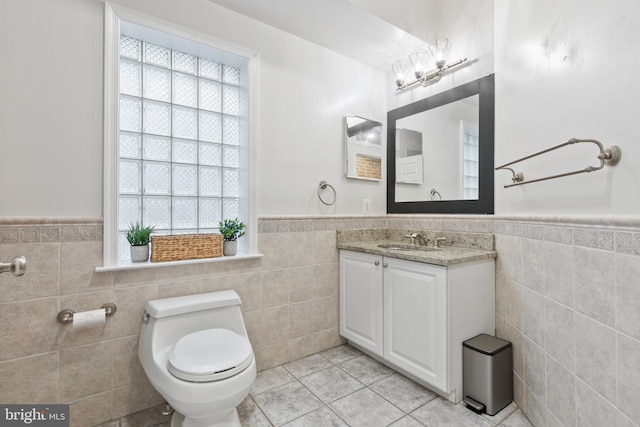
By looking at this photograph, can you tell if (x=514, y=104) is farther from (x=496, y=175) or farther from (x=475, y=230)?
(x=475, y=230)

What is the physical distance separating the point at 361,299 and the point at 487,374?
898 millimetres

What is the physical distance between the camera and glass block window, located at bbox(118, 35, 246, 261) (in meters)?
1.82

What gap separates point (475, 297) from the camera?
1.84 meters

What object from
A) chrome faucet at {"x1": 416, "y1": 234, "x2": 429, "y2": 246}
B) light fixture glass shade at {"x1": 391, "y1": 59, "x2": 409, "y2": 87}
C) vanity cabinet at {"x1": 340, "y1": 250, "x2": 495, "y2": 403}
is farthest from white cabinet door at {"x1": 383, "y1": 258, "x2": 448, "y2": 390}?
light fixture glass shade at {"x1": 391, "y1": 59, "x2": 409, "y2": 87}

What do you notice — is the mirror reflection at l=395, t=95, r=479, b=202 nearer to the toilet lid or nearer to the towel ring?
the towel ring

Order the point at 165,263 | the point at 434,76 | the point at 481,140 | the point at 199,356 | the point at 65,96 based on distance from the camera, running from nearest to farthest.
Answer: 1. the point at 199,356
2. the point at 65,96
3. the point at 165,263
4. the point at 481,140
5. the point at 434,76

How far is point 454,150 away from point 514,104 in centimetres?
55

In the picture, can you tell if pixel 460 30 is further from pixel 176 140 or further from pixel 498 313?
pixel 176 140

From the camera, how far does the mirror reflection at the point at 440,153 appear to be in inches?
85.7

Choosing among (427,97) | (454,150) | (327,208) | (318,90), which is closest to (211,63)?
(318,90)

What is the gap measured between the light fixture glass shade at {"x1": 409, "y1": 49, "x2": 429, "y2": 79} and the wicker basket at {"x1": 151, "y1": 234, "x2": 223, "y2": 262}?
1.95m

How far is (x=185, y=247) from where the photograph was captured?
1.83m

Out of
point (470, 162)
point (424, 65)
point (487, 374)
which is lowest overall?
point (487, 374)

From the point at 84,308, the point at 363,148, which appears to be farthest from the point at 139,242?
the point at 363,148
